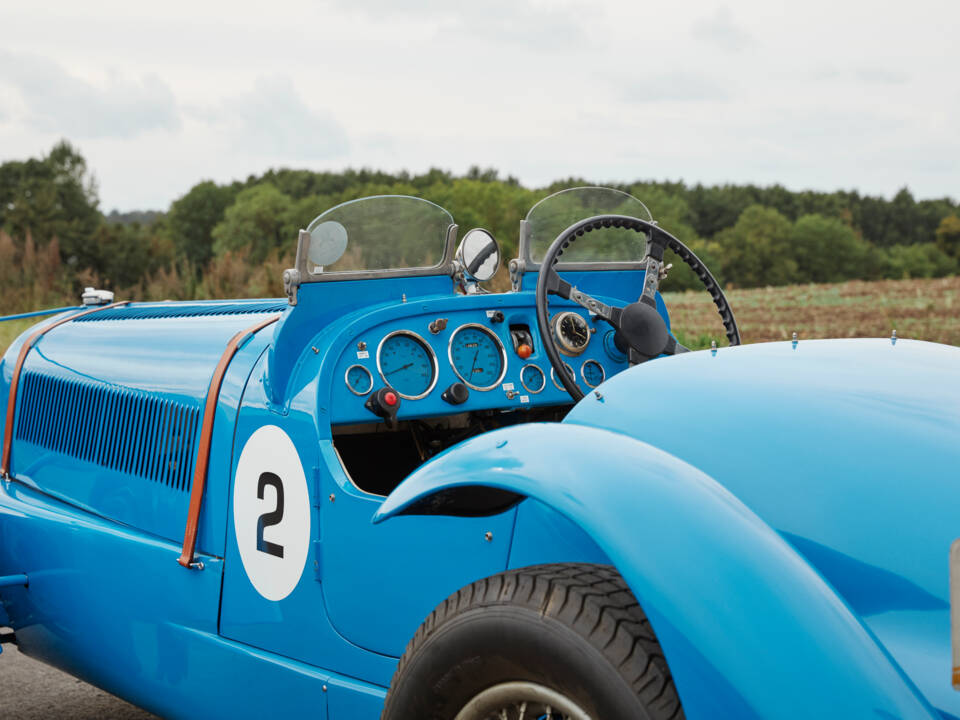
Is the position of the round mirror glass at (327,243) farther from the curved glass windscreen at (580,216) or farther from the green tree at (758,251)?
the green tree at (758,251)

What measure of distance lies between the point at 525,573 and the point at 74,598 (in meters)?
2.11

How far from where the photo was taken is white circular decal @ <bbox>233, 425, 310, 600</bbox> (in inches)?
101

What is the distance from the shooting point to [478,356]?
3.17m

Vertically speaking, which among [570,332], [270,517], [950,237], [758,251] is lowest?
[270,517]

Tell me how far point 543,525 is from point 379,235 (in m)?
1.41

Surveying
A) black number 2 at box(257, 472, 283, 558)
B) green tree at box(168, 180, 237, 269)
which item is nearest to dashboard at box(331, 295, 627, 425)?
black number 2 at box(257, 472, 283, 558)

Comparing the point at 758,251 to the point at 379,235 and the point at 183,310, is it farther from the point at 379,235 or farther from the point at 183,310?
the point at 379,235

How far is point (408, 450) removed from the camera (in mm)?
3363

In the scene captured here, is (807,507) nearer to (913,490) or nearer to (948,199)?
(913,490)

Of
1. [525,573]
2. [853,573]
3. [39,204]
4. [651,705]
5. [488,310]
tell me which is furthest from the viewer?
[39,204]

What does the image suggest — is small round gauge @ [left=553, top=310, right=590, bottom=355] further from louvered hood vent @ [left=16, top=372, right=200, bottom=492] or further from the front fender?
the front fender

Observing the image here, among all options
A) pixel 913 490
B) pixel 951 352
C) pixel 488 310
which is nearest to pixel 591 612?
pixel 913 490

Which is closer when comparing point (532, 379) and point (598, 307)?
point (598, 307)

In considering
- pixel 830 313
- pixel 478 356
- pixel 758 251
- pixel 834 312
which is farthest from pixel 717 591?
pixel 758 251
